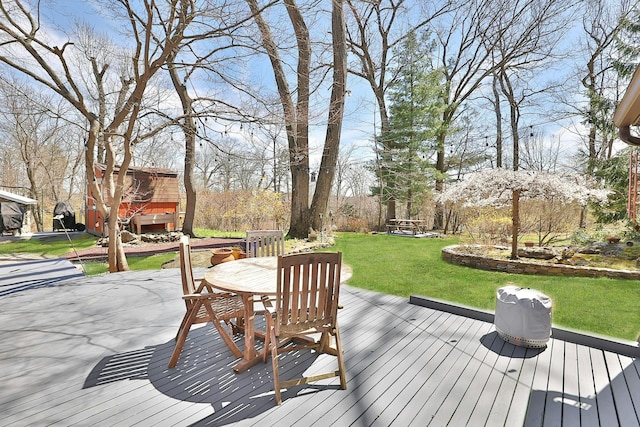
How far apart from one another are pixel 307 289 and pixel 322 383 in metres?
0.63

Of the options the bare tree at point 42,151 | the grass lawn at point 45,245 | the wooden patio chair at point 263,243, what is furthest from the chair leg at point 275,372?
the bare tree at point 42,151

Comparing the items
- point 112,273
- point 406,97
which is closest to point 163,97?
point 112,273

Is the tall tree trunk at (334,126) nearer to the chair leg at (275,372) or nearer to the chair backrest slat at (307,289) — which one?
the chair backrest slat at (307,289)

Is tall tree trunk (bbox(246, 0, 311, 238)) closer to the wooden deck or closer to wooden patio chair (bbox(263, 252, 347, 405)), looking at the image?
wooden patio chair (bbox(263, 252, 347, 405))

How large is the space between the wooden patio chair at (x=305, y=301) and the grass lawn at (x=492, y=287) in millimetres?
2577

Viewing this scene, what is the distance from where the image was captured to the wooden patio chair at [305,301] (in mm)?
1905

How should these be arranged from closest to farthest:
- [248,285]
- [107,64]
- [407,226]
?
[248,285] → [107,64] → [407,226]

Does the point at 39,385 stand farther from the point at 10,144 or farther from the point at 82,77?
the point at 10,144

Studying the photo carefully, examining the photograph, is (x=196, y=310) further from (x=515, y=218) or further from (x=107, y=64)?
(x=515, y=218)

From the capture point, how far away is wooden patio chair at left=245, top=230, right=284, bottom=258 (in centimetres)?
387

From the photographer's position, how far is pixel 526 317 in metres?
2.48

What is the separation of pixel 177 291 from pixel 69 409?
2.29 m

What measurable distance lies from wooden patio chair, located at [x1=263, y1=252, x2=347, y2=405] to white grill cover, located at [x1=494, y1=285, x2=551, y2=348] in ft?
4.93

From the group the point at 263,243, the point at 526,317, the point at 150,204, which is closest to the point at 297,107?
the point at 263,243
